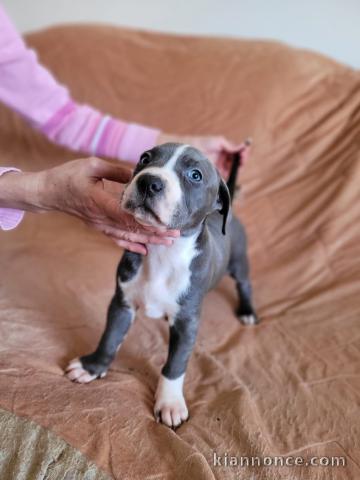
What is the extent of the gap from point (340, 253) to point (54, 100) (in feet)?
3.45

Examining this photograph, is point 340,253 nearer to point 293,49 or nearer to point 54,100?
point 293,49

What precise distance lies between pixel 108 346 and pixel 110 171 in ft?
1.31

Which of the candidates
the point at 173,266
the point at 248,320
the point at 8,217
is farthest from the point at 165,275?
the point at 248,320

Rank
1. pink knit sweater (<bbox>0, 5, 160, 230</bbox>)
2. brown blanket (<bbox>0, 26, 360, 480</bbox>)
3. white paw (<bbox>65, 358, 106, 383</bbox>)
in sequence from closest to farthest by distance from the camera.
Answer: brown blanket (<bbox>0, 26, 360, 480</bbox>), white paw (<bbox>65, 358, 106, 383</bbox>), pink knit sweater (<bbox>0, 5, 160, 230</bbox>)

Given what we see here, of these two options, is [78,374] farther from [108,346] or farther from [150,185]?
[150,185]

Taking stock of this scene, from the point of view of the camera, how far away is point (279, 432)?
1058mm

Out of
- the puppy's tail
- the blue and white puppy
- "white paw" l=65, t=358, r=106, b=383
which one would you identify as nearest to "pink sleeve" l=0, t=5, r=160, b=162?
the puppy's tail

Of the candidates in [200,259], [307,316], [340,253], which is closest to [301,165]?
[340,253]

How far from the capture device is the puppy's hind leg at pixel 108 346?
3.71 ft

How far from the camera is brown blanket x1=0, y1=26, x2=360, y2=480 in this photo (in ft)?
3.20

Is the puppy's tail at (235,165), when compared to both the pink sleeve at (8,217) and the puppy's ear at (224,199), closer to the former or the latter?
the puppy's ear at (224,199)

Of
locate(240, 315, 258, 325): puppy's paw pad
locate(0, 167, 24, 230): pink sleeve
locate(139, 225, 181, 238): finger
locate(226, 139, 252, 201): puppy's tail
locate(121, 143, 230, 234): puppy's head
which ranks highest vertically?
locate(121, 143, 230, 234): puppy's head

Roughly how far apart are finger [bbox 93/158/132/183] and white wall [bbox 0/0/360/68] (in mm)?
1290

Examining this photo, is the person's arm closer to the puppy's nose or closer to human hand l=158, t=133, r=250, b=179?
human hand l=158, t=133, r=250, b=179
